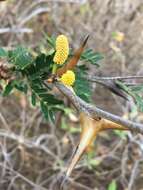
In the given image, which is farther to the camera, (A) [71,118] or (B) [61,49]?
(A) [71,118]

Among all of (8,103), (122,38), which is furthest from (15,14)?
(122,38)

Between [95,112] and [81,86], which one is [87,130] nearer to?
[95,112]

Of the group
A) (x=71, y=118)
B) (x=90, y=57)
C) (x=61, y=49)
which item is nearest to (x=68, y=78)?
(x=61, y=49)

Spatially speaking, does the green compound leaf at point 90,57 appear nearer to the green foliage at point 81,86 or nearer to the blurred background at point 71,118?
the green foliage at point 81,86

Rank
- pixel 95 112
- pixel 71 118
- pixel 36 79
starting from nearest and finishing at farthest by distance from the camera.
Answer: pixel 95 112
pixel 36 79
pixel 71 118

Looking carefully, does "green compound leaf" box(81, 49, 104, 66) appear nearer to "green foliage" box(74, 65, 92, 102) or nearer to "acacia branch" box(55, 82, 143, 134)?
"green foliage" box(74, 65, 92, 102)

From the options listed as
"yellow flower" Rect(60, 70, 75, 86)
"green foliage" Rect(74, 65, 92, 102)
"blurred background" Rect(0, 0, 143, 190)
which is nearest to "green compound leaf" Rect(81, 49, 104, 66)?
"green foliage" Rect(74, 65, 92, 102)
